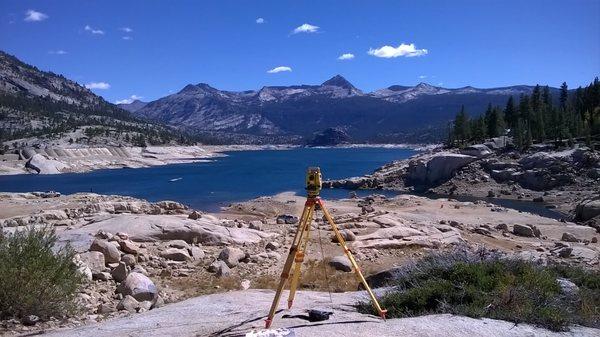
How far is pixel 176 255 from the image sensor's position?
15.0m

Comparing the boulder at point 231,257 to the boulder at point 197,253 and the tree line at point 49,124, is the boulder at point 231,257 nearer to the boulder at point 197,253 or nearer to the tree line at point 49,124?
the boulder at point 197,253

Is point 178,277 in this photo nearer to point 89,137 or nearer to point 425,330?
point 425,330

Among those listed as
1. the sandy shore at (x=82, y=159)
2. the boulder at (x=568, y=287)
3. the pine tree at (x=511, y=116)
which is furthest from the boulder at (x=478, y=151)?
the sandy shore at (x=82, y=159)

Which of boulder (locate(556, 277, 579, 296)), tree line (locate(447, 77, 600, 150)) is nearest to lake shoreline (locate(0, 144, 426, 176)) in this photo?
tree line (locate(447, 77, 600, 150))

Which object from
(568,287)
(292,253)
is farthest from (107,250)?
(568,287)

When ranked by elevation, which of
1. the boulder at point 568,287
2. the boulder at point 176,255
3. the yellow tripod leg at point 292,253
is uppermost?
the yellow tripod leg at point 292,253

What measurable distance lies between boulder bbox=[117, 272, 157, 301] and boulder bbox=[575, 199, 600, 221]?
34.8 metres

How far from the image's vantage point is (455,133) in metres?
87.4

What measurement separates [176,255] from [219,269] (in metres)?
1.82

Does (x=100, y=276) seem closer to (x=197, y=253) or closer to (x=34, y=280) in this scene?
(x=34, y=280)

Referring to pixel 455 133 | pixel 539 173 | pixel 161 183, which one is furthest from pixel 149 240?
pixel 455 133

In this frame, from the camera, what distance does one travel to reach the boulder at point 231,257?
14906 millimetres

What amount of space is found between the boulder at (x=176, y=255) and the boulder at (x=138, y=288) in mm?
3527

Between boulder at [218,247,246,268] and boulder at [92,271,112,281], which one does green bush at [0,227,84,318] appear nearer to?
boulder at [92,271,112,281]
